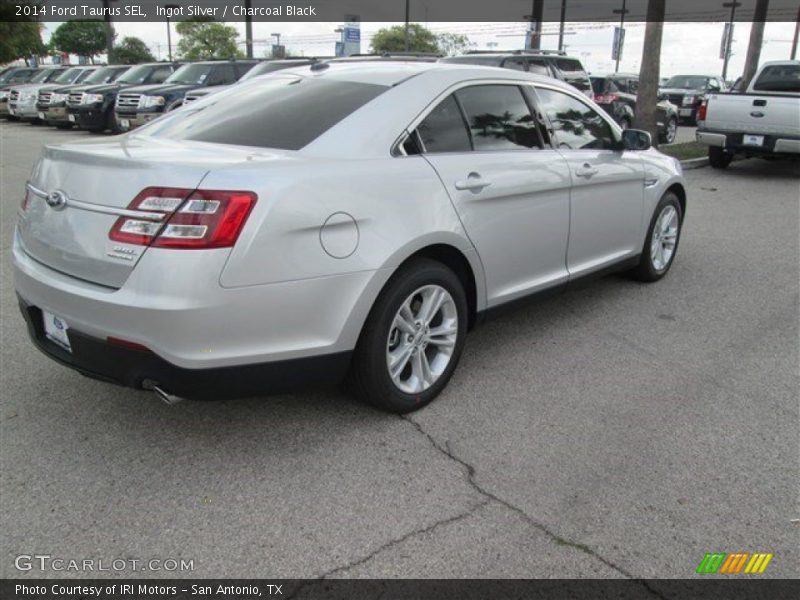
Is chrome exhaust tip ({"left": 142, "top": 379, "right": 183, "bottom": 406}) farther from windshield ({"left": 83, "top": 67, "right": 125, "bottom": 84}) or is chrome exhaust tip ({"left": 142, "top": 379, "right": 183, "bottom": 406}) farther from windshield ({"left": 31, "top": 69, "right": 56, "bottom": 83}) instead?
windshield ({"left": 31, "top": 69, "right": 56, "bottom": 83})

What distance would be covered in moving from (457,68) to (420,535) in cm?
248

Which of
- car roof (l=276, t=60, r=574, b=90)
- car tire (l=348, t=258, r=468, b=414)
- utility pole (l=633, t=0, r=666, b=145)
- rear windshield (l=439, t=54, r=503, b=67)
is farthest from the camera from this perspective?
rear windshield (l=439, t=54, r=503, b=67)

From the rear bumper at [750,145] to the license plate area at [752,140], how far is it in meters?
0.03

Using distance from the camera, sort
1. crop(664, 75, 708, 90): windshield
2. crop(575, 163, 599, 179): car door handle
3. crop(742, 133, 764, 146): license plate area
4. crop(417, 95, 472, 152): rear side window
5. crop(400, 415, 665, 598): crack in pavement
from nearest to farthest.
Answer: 1. crop(400, 415, 665, 598): crack in pavement
2. crop(417, 95, 472, 152): rear side window
3. crop(575, 163, 599, 179): car door handle
4. crop(742, 133, 764, 146): license plate area
5. crop(664, 75, 708, 90): windshield

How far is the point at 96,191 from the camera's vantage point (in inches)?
108

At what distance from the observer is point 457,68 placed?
3.79m

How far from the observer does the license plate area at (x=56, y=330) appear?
9.45 feet

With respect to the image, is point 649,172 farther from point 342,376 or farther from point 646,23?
point 646,23

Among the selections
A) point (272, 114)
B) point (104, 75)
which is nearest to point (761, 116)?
point (272, 114)

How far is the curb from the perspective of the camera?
12.9 metres

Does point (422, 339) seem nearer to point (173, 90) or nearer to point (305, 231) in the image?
point (305, 231)

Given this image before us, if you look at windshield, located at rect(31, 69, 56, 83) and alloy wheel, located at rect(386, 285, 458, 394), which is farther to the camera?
windshield, located at rect(31, 69, 56, 83)

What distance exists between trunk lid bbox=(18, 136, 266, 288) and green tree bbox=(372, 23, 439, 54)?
8109 cm

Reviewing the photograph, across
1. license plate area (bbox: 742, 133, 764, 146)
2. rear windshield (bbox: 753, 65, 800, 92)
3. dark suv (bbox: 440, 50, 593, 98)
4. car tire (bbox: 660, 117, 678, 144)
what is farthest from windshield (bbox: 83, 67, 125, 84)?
license plate area (bbox: 742, 133, 764, 146)
